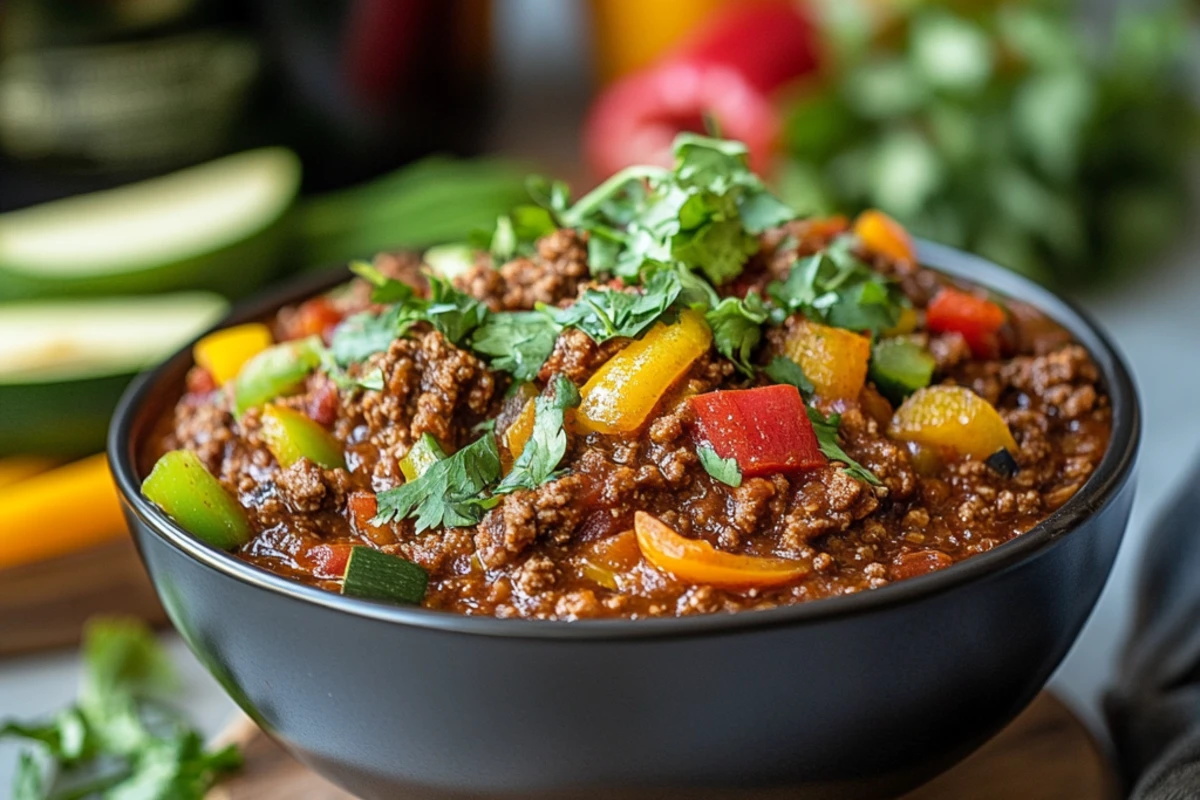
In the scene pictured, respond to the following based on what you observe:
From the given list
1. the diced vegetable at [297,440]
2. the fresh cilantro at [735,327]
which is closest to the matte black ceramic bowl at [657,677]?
the diced vegetable at [297,440]

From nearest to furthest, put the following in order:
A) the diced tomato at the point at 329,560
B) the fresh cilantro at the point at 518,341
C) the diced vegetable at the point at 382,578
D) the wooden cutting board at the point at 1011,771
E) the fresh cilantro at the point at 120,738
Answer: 1. the diced vegetable at the point at 382,578
2. the diced tomato at the point at 329,560
3. the fresh cilantro at the point at 518,341
4. the wooden cutting board at the point at 1011,771
5. the fresh cilantro at the point at 120,738

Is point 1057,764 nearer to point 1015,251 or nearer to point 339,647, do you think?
point 339,647

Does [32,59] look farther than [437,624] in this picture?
Yes

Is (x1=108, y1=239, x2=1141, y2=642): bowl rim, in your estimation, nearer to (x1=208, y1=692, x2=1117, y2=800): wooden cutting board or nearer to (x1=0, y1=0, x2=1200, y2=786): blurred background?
(x1=208, y1=692, x2=1117, y2=800): wooden cutting board

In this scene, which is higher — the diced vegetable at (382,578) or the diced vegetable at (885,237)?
the diced vegetable at (885,237)

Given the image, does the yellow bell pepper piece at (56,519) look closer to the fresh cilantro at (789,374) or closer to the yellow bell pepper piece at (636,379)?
the yellow bell pepper piece at (636,379)

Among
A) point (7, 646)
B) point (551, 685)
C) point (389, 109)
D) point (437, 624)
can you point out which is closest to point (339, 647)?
point (437, 624)
